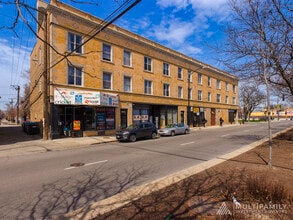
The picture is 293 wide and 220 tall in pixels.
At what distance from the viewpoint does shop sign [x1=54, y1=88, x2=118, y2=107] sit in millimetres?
17156

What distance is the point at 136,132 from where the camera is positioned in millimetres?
17047

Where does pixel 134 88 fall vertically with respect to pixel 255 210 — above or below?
above

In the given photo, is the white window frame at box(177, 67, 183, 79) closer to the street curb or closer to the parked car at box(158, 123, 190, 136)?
the parked car at box(158, 123, 190, 136)

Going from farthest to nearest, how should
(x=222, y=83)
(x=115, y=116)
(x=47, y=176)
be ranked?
(x=222, y=83) < (x=115, y=116) < (x=47, y=176)

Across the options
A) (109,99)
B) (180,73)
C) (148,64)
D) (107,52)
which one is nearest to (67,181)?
(109,99)

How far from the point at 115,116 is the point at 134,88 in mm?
4598

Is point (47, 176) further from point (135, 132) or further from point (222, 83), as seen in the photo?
point (222, 83)

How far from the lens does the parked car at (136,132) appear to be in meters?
16.3

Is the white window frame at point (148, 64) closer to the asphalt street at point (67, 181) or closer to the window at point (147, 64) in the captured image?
the window at point (147, 64)

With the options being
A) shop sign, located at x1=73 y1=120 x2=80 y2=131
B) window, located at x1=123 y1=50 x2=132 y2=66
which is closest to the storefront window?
shop sign, located at x1=73 y1=120 x2=80 y2=131

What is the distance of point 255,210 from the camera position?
3.68 meters

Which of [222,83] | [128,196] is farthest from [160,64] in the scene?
[128,196]

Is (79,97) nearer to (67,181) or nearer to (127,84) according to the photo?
(127,84)

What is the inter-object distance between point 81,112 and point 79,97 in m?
2.23
